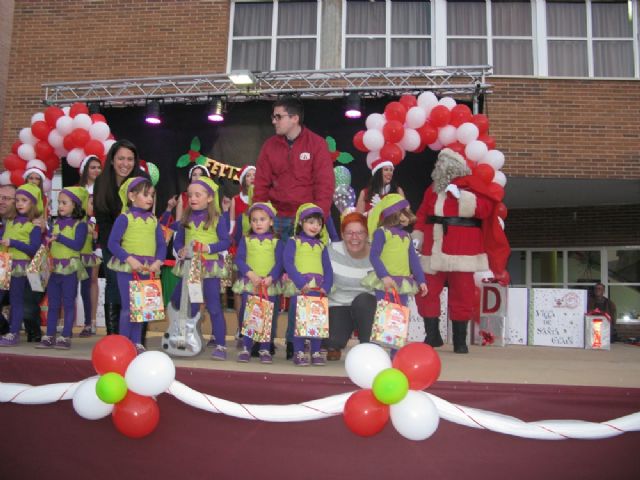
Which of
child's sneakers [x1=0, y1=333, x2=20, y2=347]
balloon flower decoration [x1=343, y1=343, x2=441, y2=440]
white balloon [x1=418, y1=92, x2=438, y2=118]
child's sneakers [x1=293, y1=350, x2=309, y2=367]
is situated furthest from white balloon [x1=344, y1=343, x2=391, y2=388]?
white balloon [x1=418, y1=92, x2=438, y2=118]

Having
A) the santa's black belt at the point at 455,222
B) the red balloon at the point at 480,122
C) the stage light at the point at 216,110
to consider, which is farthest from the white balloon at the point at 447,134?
the stage light at the point at 216,110

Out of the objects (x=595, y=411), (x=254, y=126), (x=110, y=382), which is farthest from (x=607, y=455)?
(x=254, y=126)

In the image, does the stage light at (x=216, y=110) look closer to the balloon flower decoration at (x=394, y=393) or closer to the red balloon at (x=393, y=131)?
the red balloon at (x=393, y=131)

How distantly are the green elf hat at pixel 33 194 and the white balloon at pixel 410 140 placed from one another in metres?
3.77

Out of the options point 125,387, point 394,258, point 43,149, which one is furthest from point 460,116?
point 125,387

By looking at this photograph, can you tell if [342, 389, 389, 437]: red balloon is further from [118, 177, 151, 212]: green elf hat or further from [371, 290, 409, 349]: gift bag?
[118, 177, 151, 212]: green elf hat

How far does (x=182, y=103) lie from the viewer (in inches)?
313

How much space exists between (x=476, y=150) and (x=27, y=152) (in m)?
5.27

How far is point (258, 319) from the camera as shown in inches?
145

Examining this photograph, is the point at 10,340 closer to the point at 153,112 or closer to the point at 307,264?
the point at 307,264

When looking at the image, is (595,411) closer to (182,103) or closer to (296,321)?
(296,321)

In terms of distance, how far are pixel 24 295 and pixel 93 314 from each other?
863 millimetres

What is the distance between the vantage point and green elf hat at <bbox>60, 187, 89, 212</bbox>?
4.38 meters

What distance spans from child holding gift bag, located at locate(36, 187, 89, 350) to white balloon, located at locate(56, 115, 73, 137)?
9.65 feet
